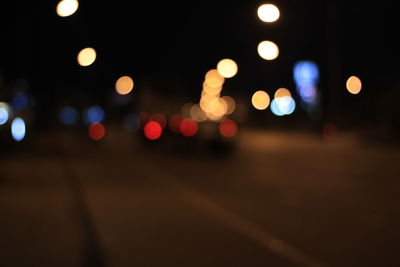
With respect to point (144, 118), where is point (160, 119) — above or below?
below

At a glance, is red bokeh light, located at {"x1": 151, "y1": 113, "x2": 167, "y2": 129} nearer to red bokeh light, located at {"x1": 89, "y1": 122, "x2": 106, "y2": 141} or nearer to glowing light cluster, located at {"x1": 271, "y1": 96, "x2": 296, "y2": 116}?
red bokeh light, located at {"x1": 89, "y1": 122, "x2": 106, "y2": 141}

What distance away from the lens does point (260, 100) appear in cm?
7269

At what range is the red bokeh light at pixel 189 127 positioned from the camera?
34.0 meters

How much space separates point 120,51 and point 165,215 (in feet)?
58.0

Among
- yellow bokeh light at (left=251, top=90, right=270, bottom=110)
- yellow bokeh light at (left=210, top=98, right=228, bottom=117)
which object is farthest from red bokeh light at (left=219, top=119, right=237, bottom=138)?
yellow bokeh light at (left=251, top=90, right=270, bottom=110)

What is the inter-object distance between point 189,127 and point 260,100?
128 ft

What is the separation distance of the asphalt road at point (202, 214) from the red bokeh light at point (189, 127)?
751cm

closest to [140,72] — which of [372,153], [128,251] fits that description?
[372,153]

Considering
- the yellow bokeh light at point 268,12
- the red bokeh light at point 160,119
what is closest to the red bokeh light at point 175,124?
the red bokeh light at point 160,119

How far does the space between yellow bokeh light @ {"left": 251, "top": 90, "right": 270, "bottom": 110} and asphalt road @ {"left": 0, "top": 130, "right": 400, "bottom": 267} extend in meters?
42.1

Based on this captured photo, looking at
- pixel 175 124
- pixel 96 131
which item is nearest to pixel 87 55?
pixel 175 124

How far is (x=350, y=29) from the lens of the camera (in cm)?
1767

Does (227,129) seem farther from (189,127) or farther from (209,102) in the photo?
(209,102)

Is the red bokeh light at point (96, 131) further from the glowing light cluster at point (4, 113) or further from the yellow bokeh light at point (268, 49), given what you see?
the yellow bokeh light at point (268, 49)
